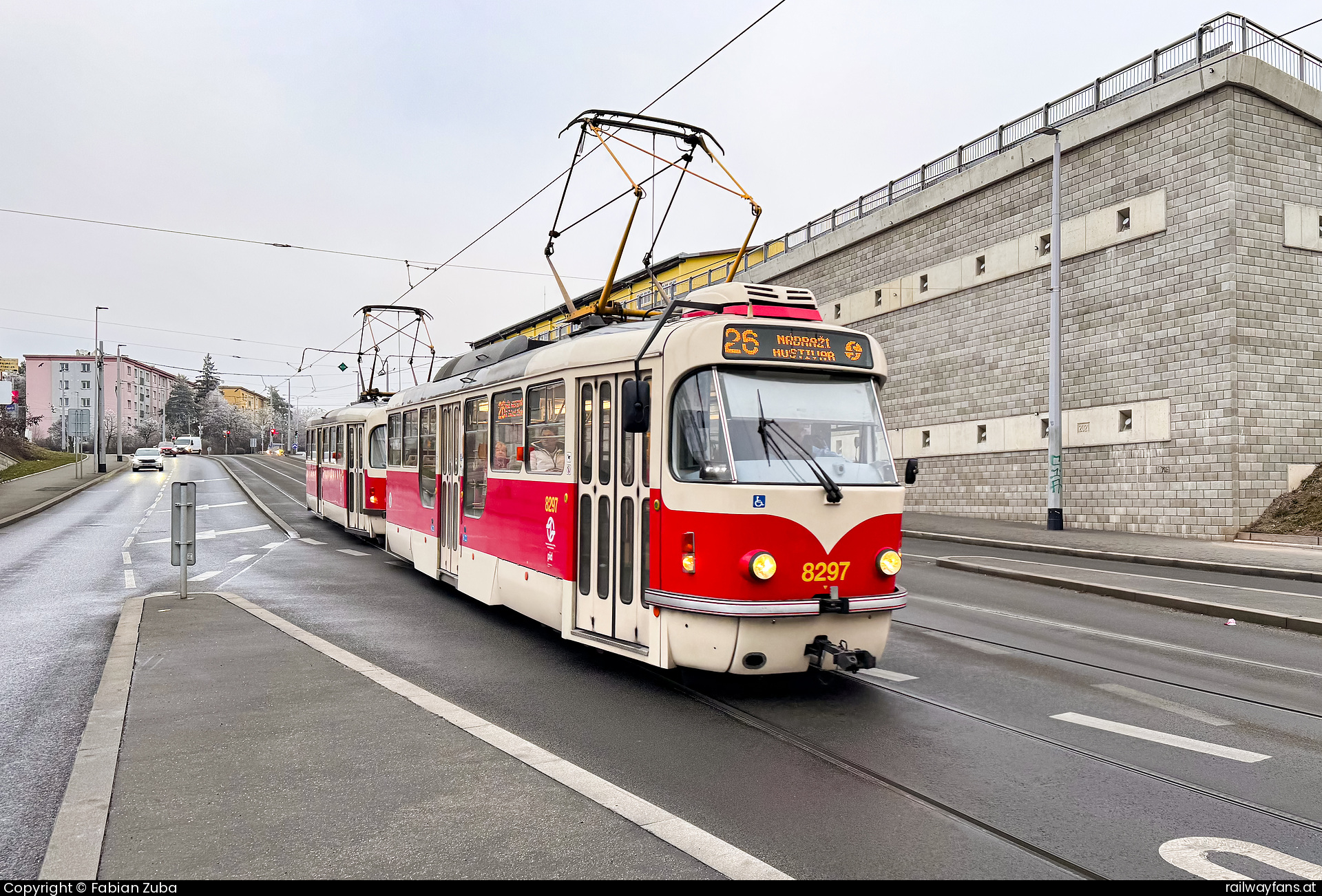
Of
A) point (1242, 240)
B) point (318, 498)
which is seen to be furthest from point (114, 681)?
point (1242, 240)

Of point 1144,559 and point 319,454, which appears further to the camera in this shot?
point 319,454

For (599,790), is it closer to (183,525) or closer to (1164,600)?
(183,525)

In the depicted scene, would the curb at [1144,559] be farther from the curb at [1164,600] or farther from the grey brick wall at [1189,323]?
the grey brick wall at [1189,323]

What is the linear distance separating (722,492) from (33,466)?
5264 cm

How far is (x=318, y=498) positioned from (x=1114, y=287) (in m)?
22.2

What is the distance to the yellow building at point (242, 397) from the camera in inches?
6924

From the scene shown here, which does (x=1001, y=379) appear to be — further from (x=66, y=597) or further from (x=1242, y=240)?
(x=66, y=597)

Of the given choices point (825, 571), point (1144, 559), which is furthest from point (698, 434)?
point (1144, 559)

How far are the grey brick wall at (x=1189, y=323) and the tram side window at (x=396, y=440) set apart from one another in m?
11.5

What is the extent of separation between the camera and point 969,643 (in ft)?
29.9

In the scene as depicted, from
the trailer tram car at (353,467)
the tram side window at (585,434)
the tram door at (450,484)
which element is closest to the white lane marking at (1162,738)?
the tram side window at (585,434)

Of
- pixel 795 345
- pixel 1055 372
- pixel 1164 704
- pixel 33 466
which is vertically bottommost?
pixel 1164 704

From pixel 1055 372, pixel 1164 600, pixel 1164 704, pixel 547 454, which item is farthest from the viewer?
pixel 1055 372

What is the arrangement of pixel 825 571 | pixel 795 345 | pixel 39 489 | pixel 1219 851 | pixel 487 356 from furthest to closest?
pixel 39 489 < pixel 487 356 < pixel 795 345 < pixel 825 571 < pixel 1219 851
